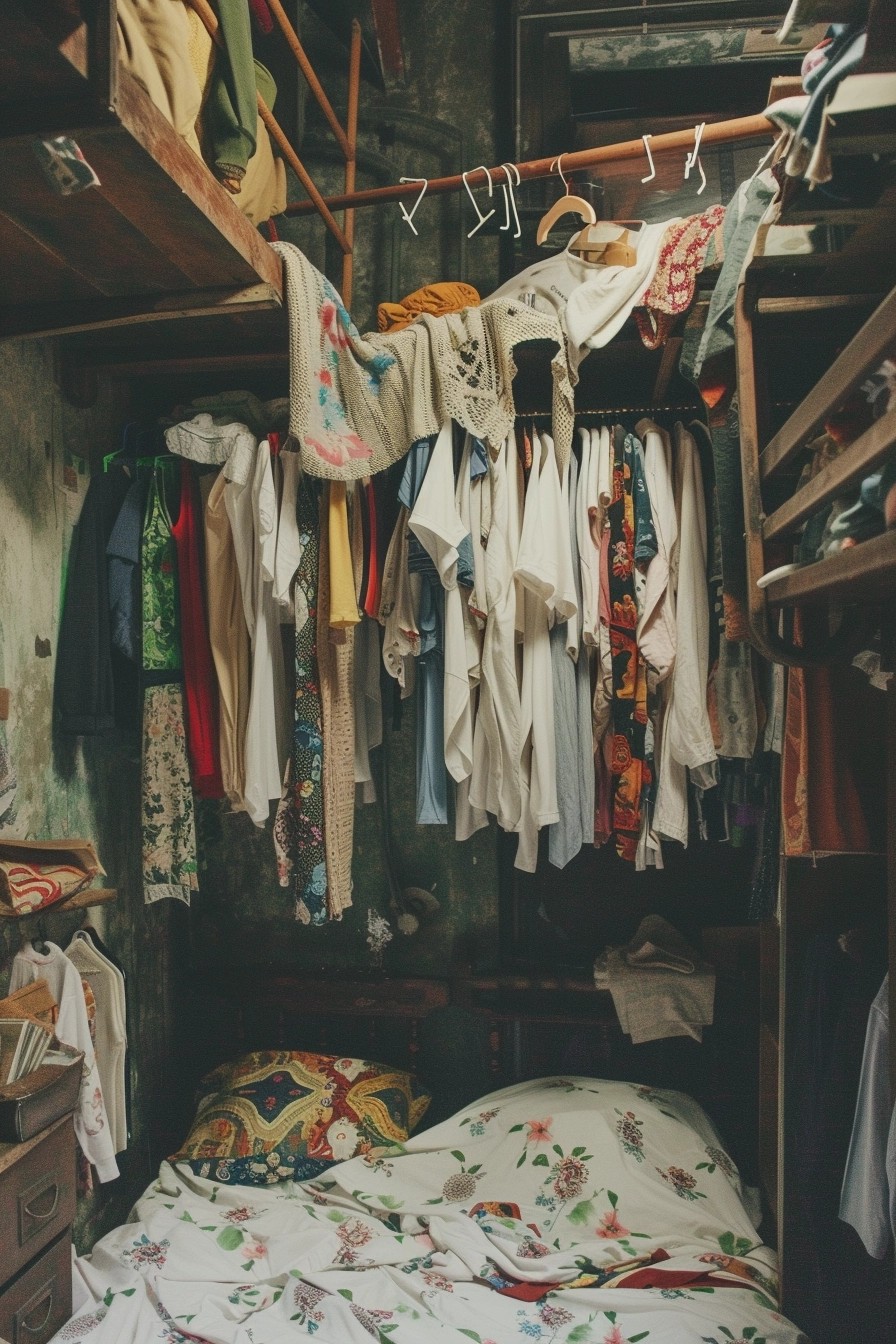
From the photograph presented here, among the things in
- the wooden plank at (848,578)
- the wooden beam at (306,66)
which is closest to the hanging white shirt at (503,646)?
the wooden plank at (848,578)

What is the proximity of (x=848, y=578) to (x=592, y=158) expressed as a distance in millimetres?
1540

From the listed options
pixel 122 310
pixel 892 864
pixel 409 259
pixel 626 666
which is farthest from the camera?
pixel 409 259

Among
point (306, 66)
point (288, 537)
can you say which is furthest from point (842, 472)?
point (306, 66)

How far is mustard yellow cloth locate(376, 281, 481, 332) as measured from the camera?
2.44 meters

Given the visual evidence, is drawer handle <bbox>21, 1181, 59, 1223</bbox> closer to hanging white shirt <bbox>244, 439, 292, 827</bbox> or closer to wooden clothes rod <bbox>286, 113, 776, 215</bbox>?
hanging white shirt <bbox>244, 439, 292, 827</bbox>

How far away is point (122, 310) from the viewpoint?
6.33 feet

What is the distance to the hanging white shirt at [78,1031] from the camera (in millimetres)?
2043

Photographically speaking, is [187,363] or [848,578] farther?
[187,363]

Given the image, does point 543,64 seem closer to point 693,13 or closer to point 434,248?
point 693,13

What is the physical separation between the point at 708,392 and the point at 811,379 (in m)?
0.25

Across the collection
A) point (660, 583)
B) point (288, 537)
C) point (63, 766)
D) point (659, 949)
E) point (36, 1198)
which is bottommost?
point (36, 1198)

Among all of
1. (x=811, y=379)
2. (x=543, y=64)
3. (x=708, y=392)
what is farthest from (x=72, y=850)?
(x=543, y=64)

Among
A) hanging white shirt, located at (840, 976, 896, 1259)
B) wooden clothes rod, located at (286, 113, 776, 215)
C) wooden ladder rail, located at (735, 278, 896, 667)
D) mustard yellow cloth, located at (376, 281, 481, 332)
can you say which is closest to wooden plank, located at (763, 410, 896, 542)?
wooden ladder rail, located at (735, 278, 896, 667)

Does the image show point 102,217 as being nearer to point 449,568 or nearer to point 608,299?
point 449,568
